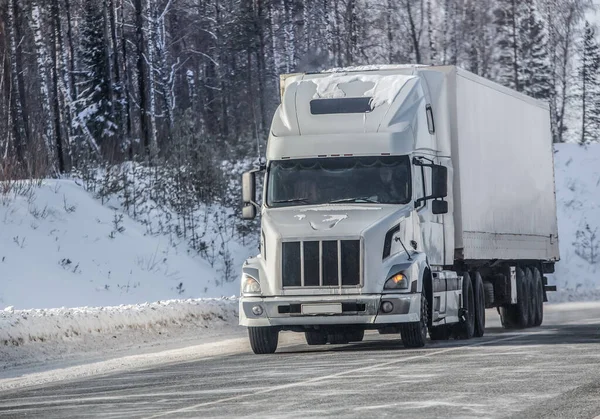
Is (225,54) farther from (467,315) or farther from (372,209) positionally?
(372,209)

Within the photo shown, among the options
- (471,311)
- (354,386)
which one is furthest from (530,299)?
(354,386)

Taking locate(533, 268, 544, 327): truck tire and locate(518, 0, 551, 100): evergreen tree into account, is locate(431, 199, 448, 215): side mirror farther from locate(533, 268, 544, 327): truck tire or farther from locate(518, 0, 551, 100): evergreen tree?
locate(518, 0, 551, 100): evergreen tree

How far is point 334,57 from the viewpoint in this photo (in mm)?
64188

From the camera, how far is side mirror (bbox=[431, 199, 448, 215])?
2039 centimetres

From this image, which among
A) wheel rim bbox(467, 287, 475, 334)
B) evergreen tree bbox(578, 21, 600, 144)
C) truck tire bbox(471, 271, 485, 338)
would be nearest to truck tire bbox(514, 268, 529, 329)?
truck tire bbox(471, 271, 485, 338)

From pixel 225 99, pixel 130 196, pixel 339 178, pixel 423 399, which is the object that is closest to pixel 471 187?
pixel 339 178

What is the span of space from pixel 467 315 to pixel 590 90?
74.3 metres

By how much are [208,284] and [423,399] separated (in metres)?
23.7

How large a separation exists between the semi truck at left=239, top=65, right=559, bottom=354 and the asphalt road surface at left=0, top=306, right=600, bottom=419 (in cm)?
68

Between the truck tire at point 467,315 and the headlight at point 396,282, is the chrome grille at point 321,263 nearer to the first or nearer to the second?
the headlight at point 396,282

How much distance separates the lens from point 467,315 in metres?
22.7

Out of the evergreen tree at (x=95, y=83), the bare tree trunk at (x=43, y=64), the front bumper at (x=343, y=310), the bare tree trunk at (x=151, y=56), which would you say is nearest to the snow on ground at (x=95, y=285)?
the front bumper at (x=343, y=310)

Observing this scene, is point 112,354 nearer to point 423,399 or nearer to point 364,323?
point 364,323

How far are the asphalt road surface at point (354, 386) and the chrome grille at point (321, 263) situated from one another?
3.27 feet
